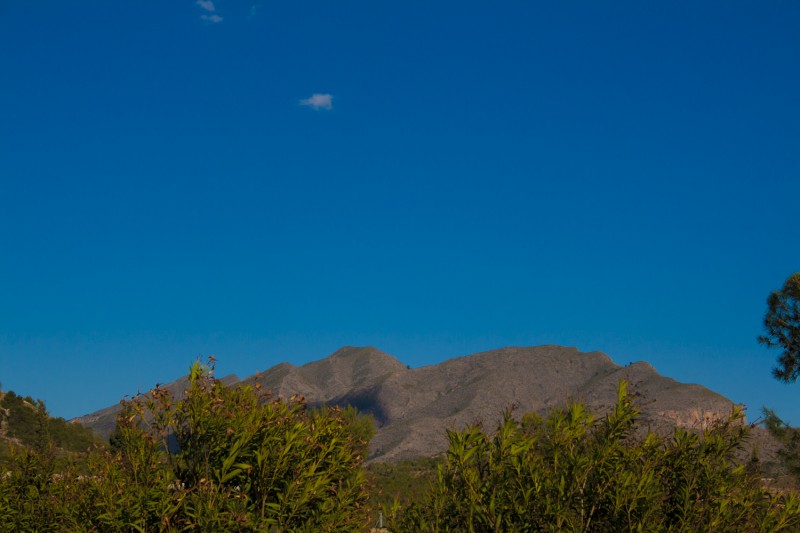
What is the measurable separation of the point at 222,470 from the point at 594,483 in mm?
6479

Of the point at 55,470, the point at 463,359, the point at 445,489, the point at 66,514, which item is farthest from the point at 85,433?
→ the point at 463,359

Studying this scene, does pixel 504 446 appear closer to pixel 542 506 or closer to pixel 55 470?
pixel 542 506

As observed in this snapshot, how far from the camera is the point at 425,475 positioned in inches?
560

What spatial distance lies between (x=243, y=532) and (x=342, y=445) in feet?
10.5

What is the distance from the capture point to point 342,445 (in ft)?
53.1

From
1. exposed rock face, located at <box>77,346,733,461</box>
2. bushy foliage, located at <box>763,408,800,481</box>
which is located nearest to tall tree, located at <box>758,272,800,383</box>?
bushy foliage, located at <box>763,408,800,481</box>

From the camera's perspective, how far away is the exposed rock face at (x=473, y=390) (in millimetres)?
133750

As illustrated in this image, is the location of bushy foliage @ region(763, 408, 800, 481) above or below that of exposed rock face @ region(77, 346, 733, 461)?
below

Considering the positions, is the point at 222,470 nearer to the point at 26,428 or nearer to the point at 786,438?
the point at 786,438

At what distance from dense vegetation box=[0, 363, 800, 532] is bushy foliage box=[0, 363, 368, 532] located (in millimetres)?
30

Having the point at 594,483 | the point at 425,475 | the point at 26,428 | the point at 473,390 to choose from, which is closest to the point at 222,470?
the point at 425,475

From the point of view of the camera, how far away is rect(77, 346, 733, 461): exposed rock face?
134m

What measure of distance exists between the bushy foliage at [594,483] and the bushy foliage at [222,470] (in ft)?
6.91

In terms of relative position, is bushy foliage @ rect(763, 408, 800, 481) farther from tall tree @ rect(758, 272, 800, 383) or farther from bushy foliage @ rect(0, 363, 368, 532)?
bushy foliage @ rect(0, 363, 368, 532)
